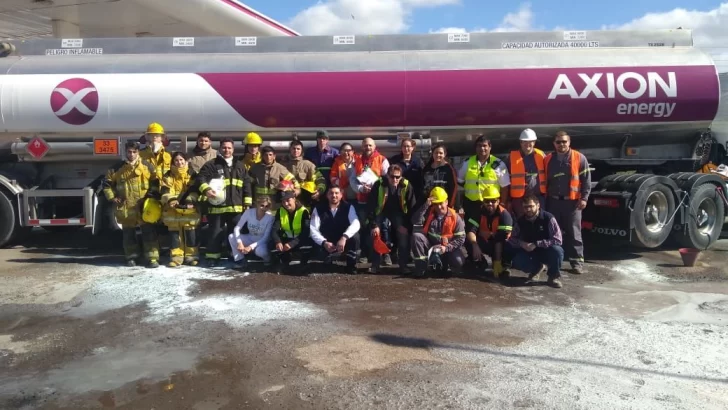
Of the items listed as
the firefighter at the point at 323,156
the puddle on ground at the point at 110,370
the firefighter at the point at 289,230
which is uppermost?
the firefighter at the point at 323,156

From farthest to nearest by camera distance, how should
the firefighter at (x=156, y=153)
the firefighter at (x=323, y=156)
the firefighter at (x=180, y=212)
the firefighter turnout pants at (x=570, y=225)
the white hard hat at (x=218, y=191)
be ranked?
the firefighter at (x=323, y=156) < the firefighter at (x=156, y=153) < the firefighter at (x=180, y=212) < the white hard hat at (x=218, y=191) < the firefighter turnout pants at (x=570, y=225)

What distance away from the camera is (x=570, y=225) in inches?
272

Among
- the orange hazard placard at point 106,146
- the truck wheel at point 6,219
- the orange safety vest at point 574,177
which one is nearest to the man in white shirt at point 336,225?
the orange safety vest at point 574,177

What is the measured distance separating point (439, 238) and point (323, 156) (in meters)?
2.00

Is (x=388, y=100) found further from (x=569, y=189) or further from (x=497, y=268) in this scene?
Answer: (x=497, y=268)

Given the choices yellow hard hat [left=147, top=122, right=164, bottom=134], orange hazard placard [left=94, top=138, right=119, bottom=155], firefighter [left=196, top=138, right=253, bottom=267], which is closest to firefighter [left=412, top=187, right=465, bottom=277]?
firefighter [left=196, top=138, right=253, bottom=267]

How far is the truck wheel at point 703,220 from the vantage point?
7.91 meters

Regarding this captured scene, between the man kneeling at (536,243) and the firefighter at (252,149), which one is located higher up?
the firefighter at (252,149)

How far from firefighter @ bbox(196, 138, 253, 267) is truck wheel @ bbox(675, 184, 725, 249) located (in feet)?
19.9

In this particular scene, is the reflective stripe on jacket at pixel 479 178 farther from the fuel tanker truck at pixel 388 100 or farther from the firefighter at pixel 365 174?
the fuel tanker truck at pixel 388 100

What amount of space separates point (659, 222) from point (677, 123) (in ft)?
4.71

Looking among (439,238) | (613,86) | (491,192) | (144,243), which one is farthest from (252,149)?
(613,86)

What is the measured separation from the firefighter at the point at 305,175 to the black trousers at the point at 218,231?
2.88 ft

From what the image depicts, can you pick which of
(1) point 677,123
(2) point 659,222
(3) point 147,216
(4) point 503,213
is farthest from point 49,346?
(1) point 677,123
